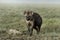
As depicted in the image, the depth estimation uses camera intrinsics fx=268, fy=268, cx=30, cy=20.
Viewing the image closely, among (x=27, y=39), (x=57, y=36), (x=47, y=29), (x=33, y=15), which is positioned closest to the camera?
(x=27, y=39)

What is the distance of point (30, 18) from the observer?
12109mm

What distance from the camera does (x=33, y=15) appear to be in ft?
41.7

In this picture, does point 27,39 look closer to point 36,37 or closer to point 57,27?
point 36,37

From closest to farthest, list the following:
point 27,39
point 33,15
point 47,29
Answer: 1. point 27,39
2. point 33,15
3. point 47,29

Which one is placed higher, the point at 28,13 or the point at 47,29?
the point at 28,13

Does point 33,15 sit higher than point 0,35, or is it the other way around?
point 33,15

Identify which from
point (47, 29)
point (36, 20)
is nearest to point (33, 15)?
point (36, 20)

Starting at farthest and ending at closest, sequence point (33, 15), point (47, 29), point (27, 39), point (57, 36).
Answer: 1. point (47, 29)
2. point (33, 15)
3. point (57, 36)
4. point (27, 39)

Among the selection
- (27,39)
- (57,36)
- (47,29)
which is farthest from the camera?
(47,29)

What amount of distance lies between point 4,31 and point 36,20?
1659 mm

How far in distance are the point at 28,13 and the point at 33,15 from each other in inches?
32.5

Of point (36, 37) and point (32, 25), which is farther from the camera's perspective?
point (32, 25)

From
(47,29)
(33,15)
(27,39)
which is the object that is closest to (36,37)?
(27,39)

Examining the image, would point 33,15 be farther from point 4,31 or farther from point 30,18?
point 4,31
